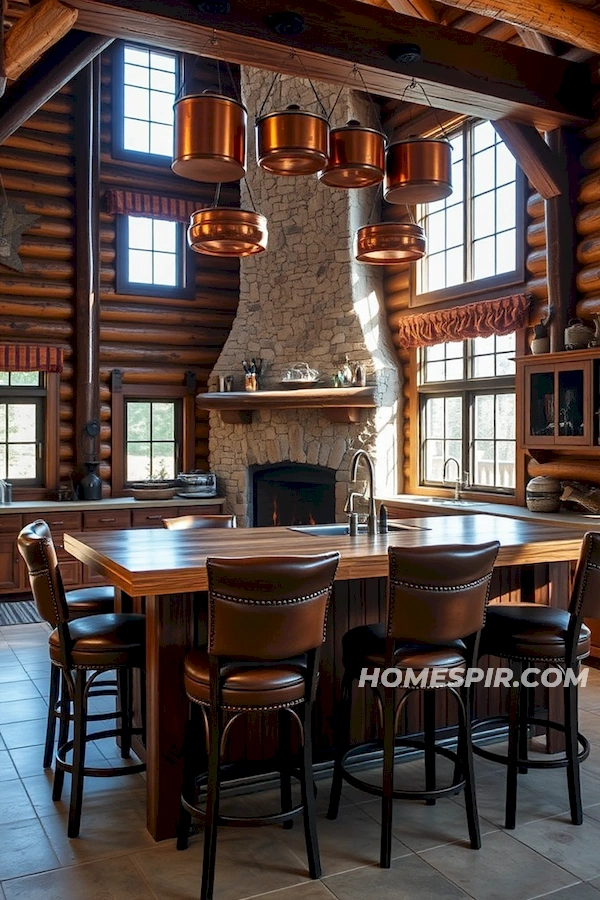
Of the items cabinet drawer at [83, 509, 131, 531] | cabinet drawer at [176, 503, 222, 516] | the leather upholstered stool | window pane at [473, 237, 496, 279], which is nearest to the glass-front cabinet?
window pane at [473, 237, 496, 279]

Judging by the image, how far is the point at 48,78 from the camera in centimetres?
691

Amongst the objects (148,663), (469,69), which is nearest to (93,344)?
(469,69)

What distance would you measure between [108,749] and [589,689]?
2931 mm

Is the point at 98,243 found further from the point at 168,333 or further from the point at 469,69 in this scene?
the point at 469,69

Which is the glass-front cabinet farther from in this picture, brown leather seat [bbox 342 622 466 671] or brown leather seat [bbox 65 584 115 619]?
brown leather seat [bbox 65 584 115 619]

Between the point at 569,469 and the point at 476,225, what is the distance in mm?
2479

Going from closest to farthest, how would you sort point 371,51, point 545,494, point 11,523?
point 371,51 < point 545,494 < point 11,523

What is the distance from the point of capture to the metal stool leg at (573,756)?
3238 mm

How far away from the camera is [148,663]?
3.23 m

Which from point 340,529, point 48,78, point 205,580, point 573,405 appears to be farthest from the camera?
point 48,78

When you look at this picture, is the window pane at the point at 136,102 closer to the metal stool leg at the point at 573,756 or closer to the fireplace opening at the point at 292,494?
the fireplace opening at the point at 292,494

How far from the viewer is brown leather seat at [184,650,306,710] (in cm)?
272

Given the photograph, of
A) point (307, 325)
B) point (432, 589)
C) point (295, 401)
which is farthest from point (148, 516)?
point (432, 589)

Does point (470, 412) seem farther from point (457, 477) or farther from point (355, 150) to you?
point (355, 150)
